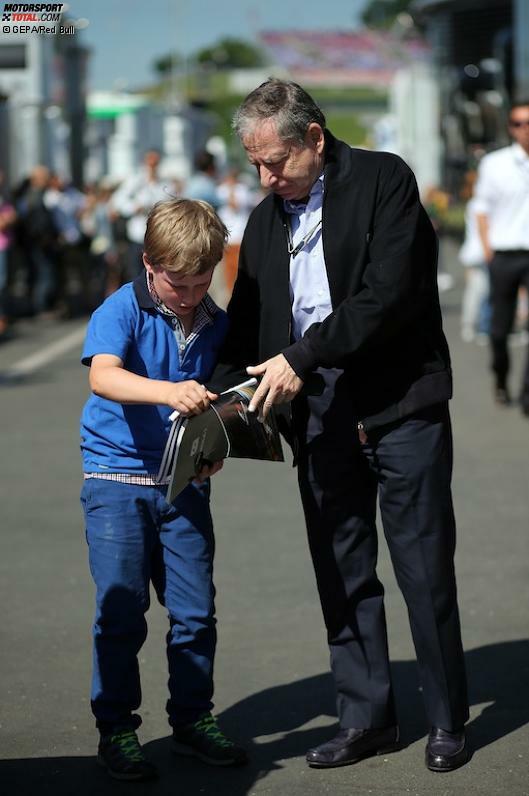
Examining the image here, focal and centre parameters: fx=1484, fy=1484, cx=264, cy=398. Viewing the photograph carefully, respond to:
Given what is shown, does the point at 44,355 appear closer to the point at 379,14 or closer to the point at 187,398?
the point at 187,398

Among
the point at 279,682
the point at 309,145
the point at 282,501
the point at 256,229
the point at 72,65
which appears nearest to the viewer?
the point at 309,145

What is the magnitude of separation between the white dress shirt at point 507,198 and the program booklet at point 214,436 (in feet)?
22.5

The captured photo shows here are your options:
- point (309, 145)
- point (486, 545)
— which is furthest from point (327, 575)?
point (486, 545)

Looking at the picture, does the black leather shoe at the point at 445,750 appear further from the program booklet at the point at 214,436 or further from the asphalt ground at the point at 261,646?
the program booklet at the point at 214,436

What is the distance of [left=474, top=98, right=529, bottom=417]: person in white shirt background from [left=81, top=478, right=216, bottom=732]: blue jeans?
6577mm

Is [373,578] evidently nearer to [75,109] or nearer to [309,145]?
[309,145]

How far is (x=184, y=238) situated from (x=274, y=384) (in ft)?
1.51

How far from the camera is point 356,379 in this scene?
13.8 ft

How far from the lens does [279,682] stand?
5.11 meters

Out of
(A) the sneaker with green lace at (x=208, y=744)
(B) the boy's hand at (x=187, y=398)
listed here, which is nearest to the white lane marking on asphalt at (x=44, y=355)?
(A) the sneaker with green lace at (x=208, y=744)

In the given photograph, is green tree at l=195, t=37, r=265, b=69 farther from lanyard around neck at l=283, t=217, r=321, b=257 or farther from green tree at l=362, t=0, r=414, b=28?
lanyard around neck at l=283, t=217, r=321, b=257

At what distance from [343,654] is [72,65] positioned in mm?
22268

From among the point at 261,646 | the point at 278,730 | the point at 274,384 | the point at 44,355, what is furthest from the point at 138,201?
the point at 274,384

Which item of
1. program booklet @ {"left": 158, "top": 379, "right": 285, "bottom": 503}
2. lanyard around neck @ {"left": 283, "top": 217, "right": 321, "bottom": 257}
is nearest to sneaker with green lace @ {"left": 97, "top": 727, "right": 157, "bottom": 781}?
program booklet @ {"left": 158, "top": 379, "right": 285, "bottom": 503}
